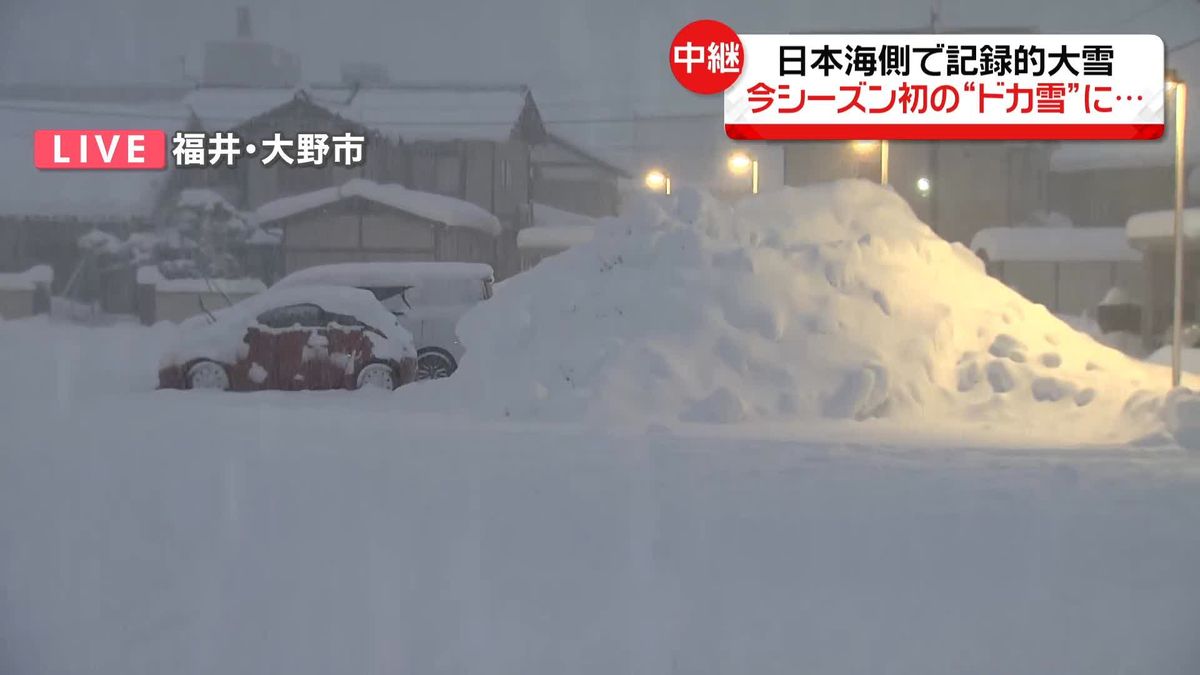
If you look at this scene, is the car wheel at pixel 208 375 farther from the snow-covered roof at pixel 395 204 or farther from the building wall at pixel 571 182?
the building wall at pixel 571 182

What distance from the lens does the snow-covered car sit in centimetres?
860

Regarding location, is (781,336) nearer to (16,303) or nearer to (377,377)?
(377,377)

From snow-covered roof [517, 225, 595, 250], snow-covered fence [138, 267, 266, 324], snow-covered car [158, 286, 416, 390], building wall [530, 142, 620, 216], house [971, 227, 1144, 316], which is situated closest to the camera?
snow-covered car [158, 286, 416, 390]

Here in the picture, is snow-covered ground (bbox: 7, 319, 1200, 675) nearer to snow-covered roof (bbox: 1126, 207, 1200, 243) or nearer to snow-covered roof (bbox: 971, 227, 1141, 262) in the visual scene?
snow-covered roof (bbox: 1126, 207, 1200, 243)

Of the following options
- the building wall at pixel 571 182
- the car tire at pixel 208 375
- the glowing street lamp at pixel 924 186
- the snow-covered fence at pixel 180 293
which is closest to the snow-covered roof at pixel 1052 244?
the glowing street lamp at pixel 924 186

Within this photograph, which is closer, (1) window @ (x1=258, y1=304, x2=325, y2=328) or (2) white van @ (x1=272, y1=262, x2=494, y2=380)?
(1) window @ (x1=258, y1=304, x2=325, y2=328)

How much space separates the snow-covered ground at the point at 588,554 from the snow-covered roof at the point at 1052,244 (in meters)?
8.47

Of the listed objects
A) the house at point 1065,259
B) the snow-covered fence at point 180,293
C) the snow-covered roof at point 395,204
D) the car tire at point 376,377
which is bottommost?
the car tire at point 376,377

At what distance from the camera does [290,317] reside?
8.66 m

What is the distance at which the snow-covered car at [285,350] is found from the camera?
8.60 meters

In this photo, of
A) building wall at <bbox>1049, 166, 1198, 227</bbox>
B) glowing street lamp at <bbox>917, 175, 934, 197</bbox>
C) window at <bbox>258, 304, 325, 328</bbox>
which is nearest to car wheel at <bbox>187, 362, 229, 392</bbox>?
window at <bbox>258, 304, 325, 328</bbox>

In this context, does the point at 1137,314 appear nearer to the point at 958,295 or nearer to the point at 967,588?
the point at 958,295

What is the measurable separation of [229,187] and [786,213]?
740cm

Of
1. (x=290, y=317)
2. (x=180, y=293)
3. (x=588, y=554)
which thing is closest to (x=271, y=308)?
(x=290, y=317)
